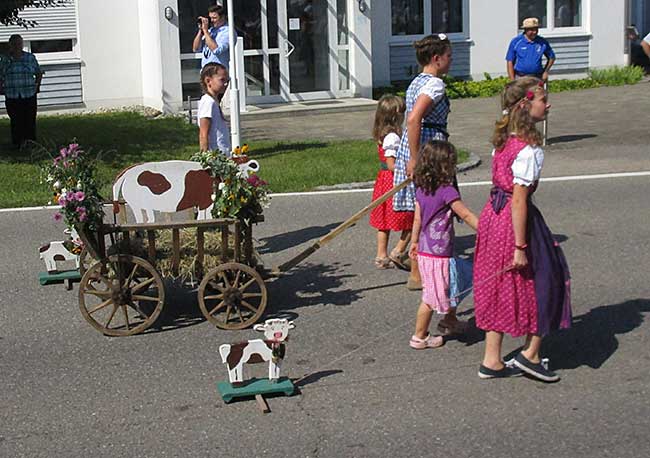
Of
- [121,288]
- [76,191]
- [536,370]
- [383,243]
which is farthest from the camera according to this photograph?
[383,243]

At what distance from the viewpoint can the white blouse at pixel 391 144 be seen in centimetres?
843

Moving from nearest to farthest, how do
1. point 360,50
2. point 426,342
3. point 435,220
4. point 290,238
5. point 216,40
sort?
point 435,220 → point 426,342 → point 290,238 → point 216,40 → point 360,50

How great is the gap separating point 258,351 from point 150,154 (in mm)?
9376

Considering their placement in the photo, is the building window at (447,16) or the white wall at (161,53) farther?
the building window at (447,16)

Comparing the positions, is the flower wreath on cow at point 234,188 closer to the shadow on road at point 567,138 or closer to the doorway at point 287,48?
the shadow on road at point 567,138

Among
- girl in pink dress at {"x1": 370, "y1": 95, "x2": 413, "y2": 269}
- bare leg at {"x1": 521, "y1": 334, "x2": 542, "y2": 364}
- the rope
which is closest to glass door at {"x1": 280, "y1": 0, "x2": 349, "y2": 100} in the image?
girl in pink dress at {"x1": 370, "y1": 95, "x2": 413, "y2": 269}

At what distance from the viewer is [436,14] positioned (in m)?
23.3

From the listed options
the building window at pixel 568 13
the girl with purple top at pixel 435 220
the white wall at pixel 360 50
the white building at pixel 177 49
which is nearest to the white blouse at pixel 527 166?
the girl with purple top at pixel 435 220

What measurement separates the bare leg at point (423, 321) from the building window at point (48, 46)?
50.8 feet

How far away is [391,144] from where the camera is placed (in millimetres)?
8445

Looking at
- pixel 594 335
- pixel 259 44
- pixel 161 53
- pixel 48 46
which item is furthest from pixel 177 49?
pixel 594 335

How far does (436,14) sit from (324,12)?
355cm

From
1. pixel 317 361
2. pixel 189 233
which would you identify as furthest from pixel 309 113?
pixel 317 361

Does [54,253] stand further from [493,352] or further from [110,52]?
[110,52]
